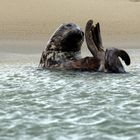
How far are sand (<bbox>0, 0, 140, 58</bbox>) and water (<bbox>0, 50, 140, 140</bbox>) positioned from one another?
7630 millimetres

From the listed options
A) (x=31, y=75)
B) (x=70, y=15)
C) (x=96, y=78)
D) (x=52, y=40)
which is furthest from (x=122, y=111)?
(x=70, y=15)

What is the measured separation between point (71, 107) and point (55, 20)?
54.7 ft

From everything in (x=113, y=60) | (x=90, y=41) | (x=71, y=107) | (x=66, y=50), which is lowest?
(x=71, y=107)

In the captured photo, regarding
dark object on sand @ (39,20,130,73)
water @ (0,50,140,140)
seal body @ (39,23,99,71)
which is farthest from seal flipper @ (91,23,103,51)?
water @ (0,50,140,140)

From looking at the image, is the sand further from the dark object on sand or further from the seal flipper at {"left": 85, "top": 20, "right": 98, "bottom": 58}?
the seal flipper at {"left": 85, "top": 20, "right": 98, "bottom": 58}

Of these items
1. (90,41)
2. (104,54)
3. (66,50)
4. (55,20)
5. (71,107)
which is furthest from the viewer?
(55,20)

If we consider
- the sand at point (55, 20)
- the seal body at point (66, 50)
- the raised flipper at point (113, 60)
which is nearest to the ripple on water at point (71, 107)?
the raised flipper at point (113, 60)

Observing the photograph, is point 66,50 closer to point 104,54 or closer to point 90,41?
point 90,41

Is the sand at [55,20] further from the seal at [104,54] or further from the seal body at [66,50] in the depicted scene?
the seal at [104,54]

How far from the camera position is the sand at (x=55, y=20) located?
59.7 feet

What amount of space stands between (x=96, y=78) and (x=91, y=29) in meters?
1.25

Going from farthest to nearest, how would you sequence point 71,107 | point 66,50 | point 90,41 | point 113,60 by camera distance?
point 66,50 → point 90,41 → point 113,60 → point 71,107

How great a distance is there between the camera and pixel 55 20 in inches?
875

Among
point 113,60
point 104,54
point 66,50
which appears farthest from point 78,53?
point 113,60
